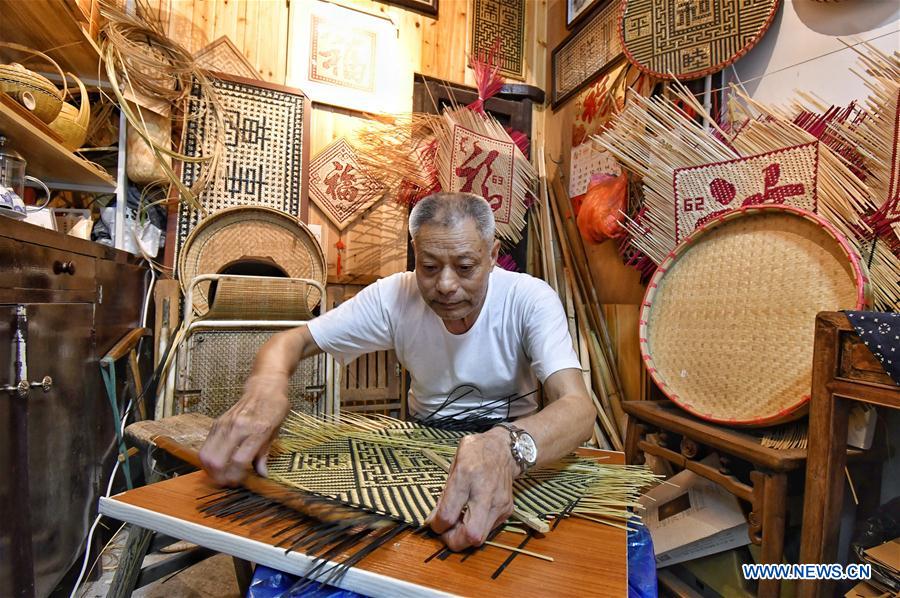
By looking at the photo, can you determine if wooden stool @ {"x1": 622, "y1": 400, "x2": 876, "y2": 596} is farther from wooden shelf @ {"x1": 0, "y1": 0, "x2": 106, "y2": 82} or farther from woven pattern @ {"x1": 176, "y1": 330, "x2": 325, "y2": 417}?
wooden shelf @ {"x1": 0, "y1": 0, "x2": 106, "y2": 82}

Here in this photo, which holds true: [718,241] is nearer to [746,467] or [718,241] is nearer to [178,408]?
[746,467]

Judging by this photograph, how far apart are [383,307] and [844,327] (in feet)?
3.73

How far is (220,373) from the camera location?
1.86m

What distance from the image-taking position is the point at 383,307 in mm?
1358

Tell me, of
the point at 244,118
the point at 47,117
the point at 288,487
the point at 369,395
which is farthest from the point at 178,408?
the point at 244,118

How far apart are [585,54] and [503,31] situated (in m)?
0.75

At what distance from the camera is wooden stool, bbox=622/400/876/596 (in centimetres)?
107

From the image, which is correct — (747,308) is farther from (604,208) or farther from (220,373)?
(220,373)

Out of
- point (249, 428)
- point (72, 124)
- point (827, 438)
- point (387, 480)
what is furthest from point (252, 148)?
point (827, 438)

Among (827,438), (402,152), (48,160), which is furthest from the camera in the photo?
(402,152)

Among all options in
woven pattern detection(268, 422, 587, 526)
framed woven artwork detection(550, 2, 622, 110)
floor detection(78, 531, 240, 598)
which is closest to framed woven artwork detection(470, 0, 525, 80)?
framed woven artwork detection(550, 2, 622, 110)

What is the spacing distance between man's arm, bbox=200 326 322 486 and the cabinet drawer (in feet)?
2.36

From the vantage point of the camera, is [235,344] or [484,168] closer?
[235,344]

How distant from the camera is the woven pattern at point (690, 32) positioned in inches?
64.3
